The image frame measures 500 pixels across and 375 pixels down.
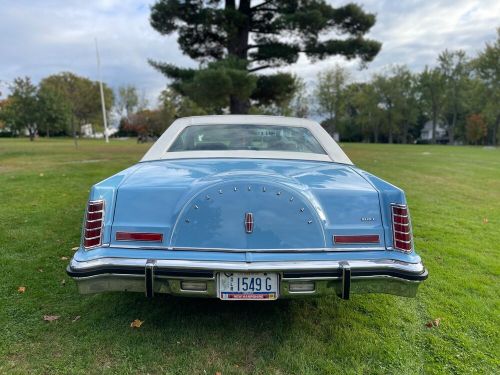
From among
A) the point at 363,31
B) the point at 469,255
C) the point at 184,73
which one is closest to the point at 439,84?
the point at 363,31

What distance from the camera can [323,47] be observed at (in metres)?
16.2

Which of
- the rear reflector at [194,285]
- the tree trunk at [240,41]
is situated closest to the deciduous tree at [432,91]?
the tree trunk at [240,41]

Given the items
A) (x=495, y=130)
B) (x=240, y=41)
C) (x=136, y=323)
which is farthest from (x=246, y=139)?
(x=495, y=130)

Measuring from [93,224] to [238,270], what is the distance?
97cm

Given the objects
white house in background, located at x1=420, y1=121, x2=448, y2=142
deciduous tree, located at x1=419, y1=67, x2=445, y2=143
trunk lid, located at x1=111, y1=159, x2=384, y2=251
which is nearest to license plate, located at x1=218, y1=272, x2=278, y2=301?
trunk lid, located at x1=111, y1=159, x2=384, y2=251

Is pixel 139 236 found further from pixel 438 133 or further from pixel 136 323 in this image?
pixel 438 133

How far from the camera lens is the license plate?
226cm

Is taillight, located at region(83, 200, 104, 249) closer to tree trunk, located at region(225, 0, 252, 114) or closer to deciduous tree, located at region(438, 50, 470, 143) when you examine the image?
tree trunk, located at region(225, 0, 252, 114)

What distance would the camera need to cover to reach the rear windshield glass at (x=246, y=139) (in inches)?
148

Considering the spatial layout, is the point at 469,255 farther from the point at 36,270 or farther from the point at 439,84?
the point at 439,84

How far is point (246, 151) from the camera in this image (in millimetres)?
3498

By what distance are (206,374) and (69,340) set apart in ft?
3.47

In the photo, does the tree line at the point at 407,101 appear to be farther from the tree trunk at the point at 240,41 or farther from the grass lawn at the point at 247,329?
the grass lawn at the point at 247,329

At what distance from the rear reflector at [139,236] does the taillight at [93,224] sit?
0.44ft
